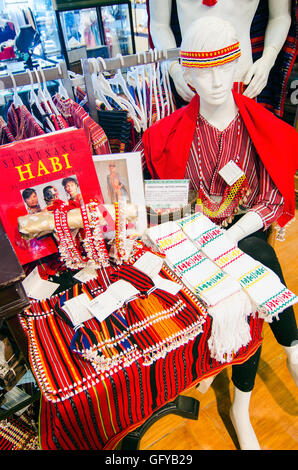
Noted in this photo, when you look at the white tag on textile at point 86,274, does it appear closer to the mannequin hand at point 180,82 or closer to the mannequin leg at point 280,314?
the mannequin leg at point 280,314

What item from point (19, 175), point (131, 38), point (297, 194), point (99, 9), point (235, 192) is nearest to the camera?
point (19, 175)

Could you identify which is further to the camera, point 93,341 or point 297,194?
point 297,194

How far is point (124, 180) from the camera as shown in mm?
1158

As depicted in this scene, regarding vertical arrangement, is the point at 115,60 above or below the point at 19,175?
above

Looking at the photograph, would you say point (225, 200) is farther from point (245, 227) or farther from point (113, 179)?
point (113, 179)

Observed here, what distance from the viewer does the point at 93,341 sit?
2.79ft

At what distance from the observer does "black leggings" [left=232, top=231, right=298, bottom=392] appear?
1.15 metres

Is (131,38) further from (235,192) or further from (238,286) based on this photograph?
(238,286)

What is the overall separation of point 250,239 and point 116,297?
541 mm

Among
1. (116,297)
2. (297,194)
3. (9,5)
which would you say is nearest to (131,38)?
(9,5)

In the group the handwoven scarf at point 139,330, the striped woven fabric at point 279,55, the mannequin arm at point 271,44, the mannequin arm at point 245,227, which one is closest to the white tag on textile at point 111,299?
the handwoven scarf at point 139,330

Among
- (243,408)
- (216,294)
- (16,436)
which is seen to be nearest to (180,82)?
(216,294)

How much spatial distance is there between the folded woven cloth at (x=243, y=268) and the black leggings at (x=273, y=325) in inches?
4.2

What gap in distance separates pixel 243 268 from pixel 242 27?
106 centimetres
